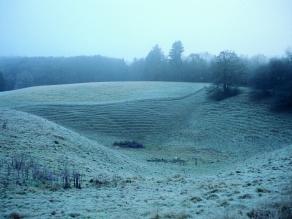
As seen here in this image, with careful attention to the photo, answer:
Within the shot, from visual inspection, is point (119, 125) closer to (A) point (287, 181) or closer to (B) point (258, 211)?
(A) point (287, 181)

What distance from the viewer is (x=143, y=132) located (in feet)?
144

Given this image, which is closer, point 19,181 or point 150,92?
point 19,181

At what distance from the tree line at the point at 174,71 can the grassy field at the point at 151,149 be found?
145 inches

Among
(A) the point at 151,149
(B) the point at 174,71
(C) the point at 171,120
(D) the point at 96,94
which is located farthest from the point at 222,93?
(B) the point at 174,71

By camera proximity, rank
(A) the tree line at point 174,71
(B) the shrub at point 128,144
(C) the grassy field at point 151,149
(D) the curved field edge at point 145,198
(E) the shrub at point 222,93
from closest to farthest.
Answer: (D) the curved field edge at point 145,198 → (C) the grassy field at point 151,149 → (B) the shrub at point 128,144 → (A) the tree line at point 174,71 → (E) the shrub at point 222,93

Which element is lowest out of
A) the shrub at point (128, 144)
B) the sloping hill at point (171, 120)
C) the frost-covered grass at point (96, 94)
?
the shrub at point (128, 144)

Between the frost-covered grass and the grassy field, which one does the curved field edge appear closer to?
the grassy field

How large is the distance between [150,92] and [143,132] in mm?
21253

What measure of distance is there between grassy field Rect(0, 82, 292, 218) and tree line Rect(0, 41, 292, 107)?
145 inches

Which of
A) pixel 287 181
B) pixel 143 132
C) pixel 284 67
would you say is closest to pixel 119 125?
pixel 143 132

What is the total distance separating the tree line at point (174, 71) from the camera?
172 feet

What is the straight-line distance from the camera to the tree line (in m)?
52.4

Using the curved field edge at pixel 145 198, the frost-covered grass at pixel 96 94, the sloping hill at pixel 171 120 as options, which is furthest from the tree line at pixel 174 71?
the curved field edge at pixel 145 198

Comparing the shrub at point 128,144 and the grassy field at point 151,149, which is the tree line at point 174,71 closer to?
the grassy field at point 151,149
